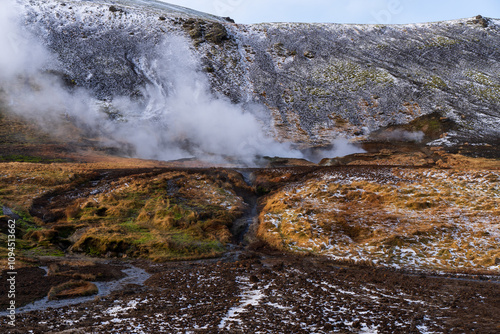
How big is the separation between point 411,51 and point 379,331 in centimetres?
7313

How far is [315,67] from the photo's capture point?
67438mm

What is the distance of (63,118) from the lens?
158 feet

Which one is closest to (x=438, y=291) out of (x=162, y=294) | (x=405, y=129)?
(x=162, y=294)

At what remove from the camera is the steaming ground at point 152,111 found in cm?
4469

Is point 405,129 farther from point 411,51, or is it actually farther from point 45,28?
point 45,28

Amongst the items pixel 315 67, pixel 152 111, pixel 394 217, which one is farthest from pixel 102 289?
pixel 315 67

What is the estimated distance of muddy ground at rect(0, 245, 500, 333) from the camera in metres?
9.66

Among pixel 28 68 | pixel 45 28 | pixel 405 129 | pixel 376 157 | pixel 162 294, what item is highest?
pixel 45 28

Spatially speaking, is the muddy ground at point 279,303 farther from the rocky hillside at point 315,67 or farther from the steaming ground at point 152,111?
the rocky hillside at point 315,67

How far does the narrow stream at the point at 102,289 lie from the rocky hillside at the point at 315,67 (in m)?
33.8

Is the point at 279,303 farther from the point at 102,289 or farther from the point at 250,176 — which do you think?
the point at 250,176

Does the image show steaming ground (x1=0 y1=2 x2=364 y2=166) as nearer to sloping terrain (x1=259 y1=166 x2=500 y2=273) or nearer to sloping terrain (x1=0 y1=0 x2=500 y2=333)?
sloping terrain (x1=0 y1=0 x2=500 y2=333)

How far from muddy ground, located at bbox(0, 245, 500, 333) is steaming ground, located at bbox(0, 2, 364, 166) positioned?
81.8ft

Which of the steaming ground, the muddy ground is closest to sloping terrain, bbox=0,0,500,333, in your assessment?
the muddy ground
